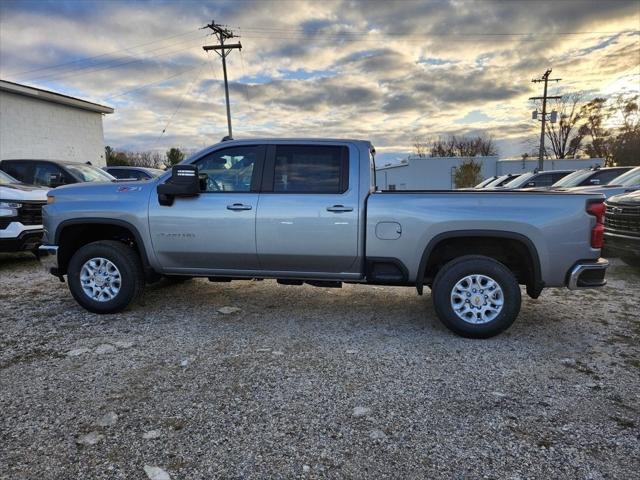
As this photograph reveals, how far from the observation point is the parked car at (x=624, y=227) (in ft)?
19.5

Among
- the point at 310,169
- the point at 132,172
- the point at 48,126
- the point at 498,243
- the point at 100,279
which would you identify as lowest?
the point at 100,279

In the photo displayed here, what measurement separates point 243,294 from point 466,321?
9.55ft

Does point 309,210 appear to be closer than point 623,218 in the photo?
Yes

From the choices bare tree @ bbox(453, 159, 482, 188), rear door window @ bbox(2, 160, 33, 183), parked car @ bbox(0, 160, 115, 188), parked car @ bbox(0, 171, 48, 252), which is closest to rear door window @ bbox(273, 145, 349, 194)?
parked car @ bbox(0, 171, 48, 252)

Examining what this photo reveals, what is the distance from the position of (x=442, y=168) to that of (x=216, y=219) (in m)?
39.9

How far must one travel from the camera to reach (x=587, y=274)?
154 inches

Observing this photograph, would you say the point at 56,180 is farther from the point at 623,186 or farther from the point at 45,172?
the point at 623,186

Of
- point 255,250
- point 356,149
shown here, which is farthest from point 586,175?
point 255,250

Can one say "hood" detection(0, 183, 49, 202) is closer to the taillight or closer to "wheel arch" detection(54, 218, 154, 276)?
"wheel arch" detection(54, 218, 154, 276)

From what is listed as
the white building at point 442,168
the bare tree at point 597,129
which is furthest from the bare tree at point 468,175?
the bare tree at point 597,129

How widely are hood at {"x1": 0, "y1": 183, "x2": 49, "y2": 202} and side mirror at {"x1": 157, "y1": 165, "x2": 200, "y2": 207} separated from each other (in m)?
3.98

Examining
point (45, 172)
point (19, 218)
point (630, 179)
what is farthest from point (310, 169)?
point (45, 172)

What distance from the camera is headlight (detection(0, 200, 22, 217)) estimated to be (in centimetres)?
678

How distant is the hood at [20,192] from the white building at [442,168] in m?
35.2
